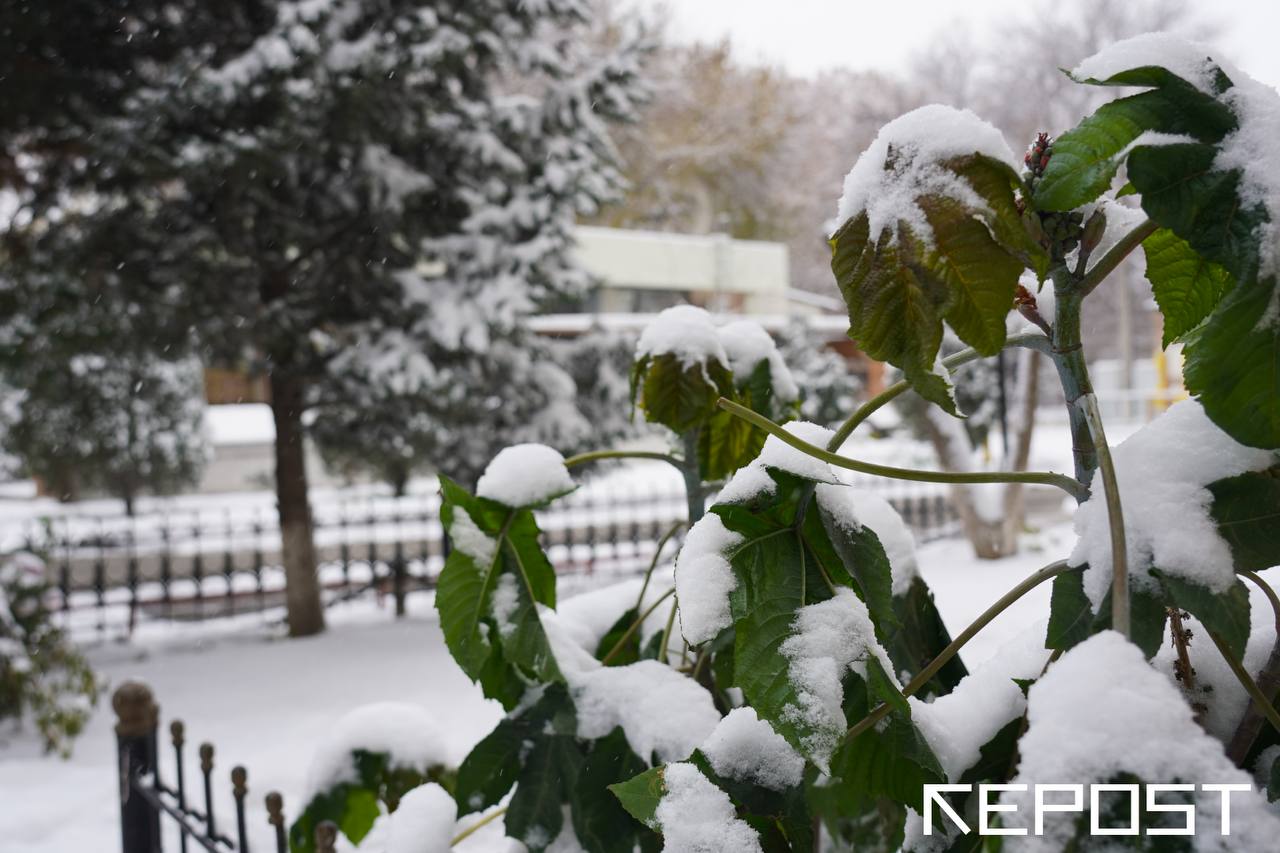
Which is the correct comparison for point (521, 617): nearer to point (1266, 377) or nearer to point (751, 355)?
point (751, 355)

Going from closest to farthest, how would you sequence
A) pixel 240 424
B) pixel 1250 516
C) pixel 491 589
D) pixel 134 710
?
pixel 1250 516 < pixel 491 589 < pixel 134 710 < pixel 240 424

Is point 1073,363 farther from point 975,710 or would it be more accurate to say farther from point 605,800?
point 605,800

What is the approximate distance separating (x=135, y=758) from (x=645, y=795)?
2476 millimetres

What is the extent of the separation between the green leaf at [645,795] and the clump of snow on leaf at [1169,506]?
0.26m

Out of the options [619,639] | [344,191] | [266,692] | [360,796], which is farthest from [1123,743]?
[344,191]

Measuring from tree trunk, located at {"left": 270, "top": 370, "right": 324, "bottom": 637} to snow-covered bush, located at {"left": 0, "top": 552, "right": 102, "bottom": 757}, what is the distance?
1612 mm

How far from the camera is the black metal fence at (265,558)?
7.99 m

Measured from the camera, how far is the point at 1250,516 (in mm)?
470

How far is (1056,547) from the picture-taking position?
7160 mm

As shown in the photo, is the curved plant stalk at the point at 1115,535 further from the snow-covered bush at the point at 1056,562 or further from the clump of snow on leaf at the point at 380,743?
the clump of snow on leaf at the point at 380,743

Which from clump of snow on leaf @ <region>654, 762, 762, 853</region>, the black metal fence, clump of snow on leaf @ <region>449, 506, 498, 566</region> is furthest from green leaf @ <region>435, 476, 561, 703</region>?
the black metal fence

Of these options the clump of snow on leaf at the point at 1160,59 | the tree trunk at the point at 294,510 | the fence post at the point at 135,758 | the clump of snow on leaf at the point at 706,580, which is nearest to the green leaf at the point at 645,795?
the clump of snow on leaf at the point at 706,580

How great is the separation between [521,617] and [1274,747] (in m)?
0.51

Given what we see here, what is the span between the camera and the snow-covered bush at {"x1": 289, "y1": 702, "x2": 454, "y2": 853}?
3.76 ft
